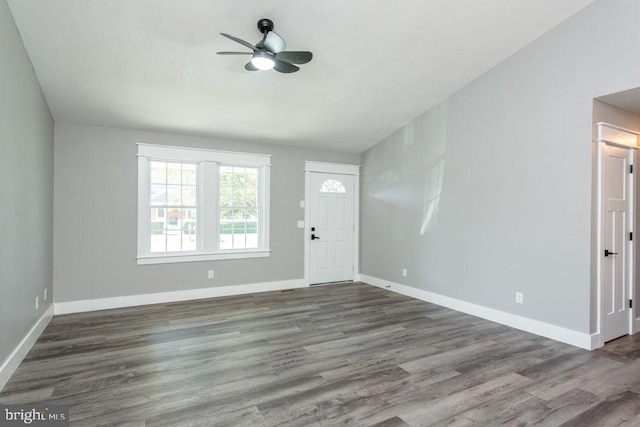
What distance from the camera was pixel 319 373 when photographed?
2.87 metres

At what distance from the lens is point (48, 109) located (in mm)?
4219

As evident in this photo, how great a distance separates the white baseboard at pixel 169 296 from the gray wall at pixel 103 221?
71 millimetres

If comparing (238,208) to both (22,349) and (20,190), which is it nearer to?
(20,190)

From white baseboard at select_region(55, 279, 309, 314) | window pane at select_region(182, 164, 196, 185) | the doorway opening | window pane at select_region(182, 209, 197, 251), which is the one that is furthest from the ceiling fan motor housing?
white baseboard at select_region(55, 279, 309, 314)

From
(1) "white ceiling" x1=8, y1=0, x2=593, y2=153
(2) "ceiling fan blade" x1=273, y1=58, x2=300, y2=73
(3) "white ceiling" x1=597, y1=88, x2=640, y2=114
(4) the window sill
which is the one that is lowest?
(4) the window sill

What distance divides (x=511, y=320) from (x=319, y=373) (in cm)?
260

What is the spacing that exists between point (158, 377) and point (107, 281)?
264 centimetres

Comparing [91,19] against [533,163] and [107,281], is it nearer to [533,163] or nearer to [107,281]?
[107,281]

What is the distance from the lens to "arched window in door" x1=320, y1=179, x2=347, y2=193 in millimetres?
6516

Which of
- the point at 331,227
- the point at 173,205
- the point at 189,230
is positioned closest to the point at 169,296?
the point at 189,230

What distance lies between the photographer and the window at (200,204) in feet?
16.8

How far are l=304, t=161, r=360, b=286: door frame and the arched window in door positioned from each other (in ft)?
0.59

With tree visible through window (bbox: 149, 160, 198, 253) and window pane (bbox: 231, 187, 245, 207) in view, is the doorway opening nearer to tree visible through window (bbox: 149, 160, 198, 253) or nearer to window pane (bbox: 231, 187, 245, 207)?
window pane (bbox: 231, 187, 245, 207)

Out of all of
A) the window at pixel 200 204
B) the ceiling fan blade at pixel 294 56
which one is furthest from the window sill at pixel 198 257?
the ceiling fan blade at pixel 294 56
